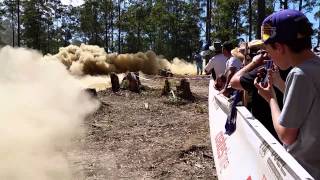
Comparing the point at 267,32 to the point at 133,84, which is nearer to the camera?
the point at 267,32

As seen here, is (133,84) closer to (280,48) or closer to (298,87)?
(280,48)

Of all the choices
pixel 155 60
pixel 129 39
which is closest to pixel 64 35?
pixel 129 39

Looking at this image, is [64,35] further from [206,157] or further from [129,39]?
[206,157]

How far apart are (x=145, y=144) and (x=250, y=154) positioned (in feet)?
20.9

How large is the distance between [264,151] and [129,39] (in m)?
76.6

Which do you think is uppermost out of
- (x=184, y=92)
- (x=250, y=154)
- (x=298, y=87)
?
(x=298, y=87)

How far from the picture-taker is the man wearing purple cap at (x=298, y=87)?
3094mm

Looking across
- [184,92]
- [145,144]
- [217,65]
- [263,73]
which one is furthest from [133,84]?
[263,73]

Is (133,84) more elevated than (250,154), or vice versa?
(250,154)

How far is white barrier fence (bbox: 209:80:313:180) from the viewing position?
3.09m

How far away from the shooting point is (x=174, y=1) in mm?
80938

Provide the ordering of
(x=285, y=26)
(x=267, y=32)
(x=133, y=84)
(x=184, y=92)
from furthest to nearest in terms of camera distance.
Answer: (x=133, y=84) < (x=184, y=92) < (x=267, y=32) < (x=285, y=26)

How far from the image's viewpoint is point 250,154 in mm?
4113

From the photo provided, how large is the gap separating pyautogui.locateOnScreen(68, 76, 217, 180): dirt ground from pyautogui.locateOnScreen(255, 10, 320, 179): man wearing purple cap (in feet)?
14.2
